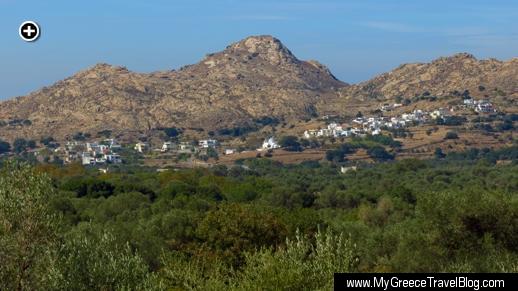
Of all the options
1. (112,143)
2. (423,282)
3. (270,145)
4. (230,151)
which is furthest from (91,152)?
(423,282)

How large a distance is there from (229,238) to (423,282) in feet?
74.0

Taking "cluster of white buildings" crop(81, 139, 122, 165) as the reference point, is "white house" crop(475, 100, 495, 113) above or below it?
above

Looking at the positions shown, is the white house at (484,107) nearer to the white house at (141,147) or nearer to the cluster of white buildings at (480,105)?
the cluster of white buildings at (480,105)

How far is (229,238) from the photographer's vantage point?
37.4m

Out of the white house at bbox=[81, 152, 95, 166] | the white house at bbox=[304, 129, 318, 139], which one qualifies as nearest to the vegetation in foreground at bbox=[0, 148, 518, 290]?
the white house at bbox=[81, 152, 95, 166]

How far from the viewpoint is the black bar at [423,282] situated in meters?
14.7

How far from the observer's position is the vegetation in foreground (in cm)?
1834

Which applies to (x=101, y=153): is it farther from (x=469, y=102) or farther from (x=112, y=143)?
(x=469, y=102)

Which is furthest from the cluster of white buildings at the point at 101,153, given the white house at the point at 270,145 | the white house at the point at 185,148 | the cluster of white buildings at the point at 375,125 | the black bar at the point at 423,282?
the black bar at the point at 423,282

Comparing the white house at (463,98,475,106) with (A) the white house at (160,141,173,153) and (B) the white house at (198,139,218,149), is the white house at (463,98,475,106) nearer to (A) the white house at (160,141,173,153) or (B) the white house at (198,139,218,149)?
(B) the white house at (198,139,218,149)

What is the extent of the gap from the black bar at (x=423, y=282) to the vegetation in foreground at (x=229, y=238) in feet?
10.00

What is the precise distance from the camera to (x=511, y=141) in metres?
159

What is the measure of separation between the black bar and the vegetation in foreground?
3.05 metres

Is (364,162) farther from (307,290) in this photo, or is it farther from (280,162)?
(307,290)
